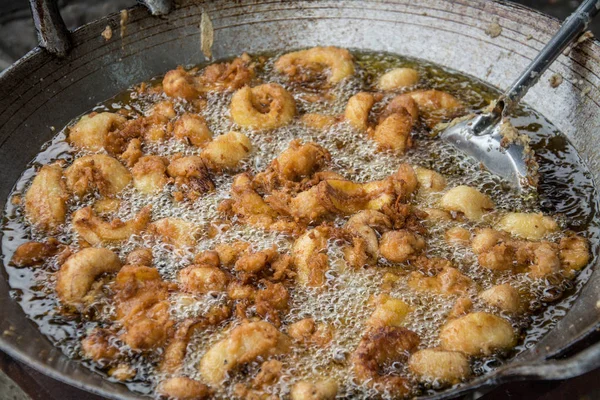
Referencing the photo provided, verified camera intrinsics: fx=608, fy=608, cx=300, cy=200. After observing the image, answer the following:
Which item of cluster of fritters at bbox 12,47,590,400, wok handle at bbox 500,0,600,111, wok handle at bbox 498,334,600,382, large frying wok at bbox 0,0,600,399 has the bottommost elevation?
wok handle at bbox 498,334,600,382

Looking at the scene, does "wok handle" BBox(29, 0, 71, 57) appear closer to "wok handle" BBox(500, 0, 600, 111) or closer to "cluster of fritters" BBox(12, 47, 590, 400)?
"cluster of fritters" BBox(12, 47, 590, 400)

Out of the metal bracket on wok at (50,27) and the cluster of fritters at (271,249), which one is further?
the metal bracket on wok at (50,27)

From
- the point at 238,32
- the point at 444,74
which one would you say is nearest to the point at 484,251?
the point at 444,74

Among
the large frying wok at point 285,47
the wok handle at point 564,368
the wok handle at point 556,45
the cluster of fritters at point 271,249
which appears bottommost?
the wok handle at point 564,368

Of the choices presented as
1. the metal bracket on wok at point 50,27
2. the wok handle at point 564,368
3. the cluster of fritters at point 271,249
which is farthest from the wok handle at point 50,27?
→ the wok handle at point 564,368

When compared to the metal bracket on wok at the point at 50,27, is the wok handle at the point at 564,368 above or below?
below

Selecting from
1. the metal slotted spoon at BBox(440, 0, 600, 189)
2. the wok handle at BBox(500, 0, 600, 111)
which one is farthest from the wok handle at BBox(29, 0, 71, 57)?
the wok handle at BBox(500, 0, 600, 111)

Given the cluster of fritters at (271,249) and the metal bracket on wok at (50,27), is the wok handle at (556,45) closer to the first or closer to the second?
the cluster of fritters at (271,249)
